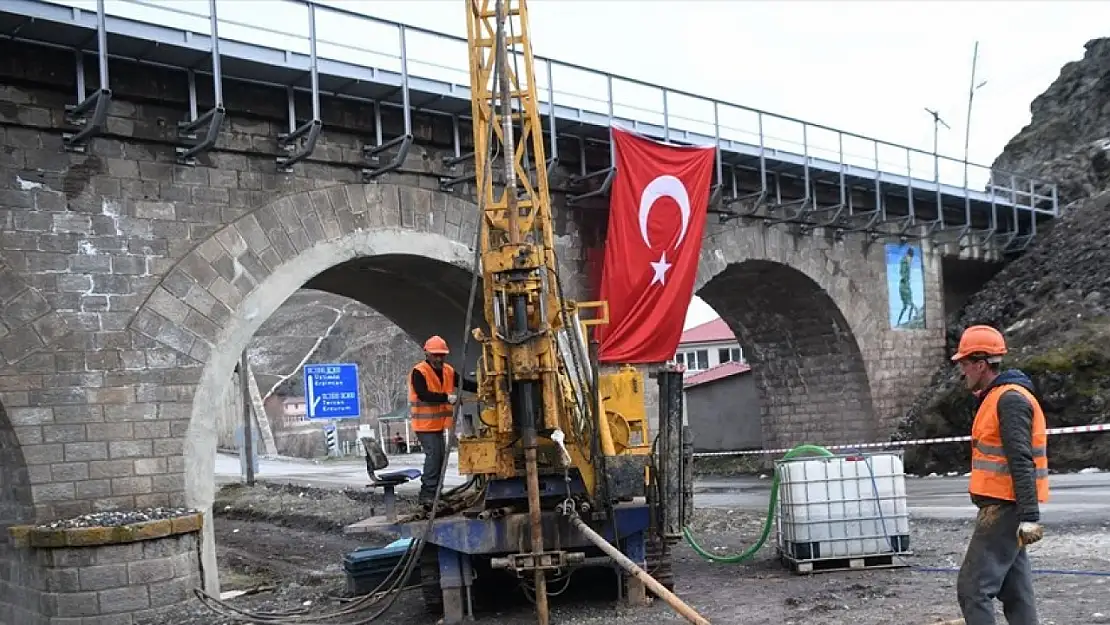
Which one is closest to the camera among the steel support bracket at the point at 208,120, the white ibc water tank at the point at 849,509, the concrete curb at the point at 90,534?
the white ibc water tank at the point at 849,509

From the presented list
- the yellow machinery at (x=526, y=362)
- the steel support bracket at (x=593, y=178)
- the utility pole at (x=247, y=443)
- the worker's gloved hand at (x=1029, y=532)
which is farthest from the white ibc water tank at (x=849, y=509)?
the utility pole at (x=247, y=443)

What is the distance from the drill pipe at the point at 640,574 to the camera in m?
6.17

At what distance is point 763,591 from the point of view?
8.92 m

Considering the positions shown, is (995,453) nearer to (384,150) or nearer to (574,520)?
(574,520)

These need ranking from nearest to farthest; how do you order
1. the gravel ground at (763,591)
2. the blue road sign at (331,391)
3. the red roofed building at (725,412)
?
the gravel ground at (763,591) < the blue road sign at (331,391) < the red roofed building at (725,412)

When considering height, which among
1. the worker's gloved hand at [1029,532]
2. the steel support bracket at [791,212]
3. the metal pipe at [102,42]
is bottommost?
the worker's gloved hand at [1029,532]

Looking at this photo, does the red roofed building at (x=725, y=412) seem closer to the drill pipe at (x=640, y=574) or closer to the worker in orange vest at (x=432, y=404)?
the worker in orange vest at (x=432, y=404)

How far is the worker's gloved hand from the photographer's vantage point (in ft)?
16.2

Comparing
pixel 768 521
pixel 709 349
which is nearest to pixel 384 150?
pixel 768 521

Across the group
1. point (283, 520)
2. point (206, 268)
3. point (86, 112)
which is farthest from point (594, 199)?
point (283, 520)

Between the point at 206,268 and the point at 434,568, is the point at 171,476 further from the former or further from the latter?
the point at 434,568

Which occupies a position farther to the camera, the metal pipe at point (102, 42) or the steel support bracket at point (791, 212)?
the steel support bracket at point (791, 212)

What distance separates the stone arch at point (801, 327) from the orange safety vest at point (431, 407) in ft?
28.4

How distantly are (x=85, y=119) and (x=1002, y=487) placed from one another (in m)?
9.05
